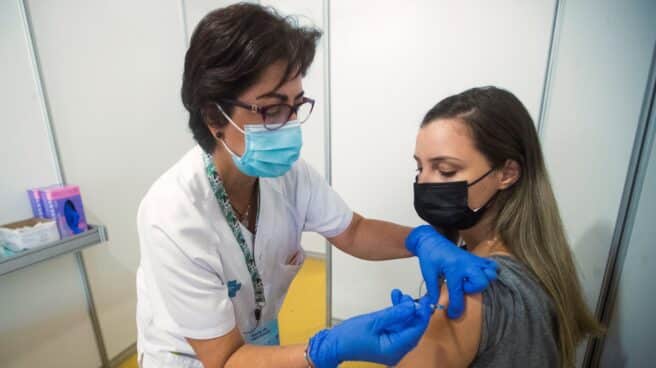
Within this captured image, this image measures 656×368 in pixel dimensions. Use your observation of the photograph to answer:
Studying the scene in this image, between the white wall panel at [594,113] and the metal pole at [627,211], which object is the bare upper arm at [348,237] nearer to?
the white wall panel at [594,113]

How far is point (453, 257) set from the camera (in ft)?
2.59

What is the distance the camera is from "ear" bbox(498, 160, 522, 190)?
2.89ft

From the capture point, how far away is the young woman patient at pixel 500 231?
707mm

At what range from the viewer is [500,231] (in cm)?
88

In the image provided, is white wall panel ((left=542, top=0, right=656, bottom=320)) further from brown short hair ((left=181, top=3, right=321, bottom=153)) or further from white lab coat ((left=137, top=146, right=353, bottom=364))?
brown short hair ((left=181, top=3, right=321, bottom=153))

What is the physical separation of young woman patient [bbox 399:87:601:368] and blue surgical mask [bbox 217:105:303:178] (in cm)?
37

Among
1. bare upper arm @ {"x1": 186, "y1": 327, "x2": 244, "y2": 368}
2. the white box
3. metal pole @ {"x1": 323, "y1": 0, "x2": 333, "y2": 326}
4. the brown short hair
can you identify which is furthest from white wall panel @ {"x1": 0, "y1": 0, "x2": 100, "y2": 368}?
metal pole @ {"x1": 323, "y1": 0, "x2": 333, "y2": 326}

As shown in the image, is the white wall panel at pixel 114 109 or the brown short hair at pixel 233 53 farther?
the white wall panel at pixel 114 109

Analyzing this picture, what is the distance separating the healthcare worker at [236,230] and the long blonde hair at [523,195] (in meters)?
0.18

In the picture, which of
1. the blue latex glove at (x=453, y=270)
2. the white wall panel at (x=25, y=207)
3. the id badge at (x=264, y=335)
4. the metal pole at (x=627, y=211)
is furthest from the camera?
the white wall panel at (x=25, y=207)

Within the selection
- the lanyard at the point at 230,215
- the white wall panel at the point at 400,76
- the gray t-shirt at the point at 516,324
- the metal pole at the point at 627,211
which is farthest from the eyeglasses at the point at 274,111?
the metal pole at the point at 627,211

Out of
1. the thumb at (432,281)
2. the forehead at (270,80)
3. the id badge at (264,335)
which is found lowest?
the id badge at (264,335)

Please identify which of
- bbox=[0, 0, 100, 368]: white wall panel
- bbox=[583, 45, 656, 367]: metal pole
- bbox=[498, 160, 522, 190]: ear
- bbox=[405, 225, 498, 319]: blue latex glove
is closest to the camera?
bbox=[405, 225, 498, 319]: blue latex glove

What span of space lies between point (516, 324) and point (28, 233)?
1.70 m
